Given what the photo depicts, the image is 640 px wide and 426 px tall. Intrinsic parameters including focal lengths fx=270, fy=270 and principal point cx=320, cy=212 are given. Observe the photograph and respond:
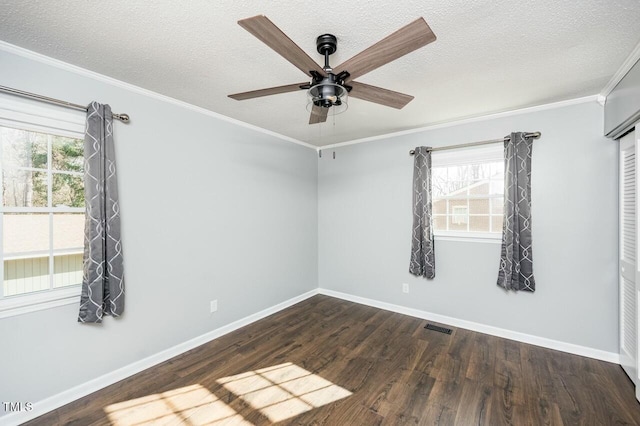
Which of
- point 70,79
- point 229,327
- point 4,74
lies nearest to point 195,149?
point 70,79

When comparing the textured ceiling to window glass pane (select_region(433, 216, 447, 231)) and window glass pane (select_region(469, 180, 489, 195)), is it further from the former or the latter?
window glass pane (select_region(433, 216, 447, 231))

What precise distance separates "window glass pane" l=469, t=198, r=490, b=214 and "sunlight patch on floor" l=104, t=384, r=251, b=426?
3.11 meters

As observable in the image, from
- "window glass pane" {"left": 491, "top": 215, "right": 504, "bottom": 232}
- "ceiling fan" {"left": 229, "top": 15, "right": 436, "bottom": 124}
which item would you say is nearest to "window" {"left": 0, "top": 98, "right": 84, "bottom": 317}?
"ceiling fan" {"left": 229, "top": 15, "right": 436, "bottom": 124}

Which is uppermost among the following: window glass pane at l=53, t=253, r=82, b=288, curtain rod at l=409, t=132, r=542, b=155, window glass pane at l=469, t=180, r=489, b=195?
curtain rod at l=409, t=132, r=542, b=155

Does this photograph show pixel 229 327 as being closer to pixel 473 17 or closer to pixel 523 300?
pixel 523 300

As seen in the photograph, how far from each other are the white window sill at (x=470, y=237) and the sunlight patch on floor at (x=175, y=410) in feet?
9.23

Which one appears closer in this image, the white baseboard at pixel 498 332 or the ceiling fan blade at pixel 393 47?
the ceiling fan blade at pixel 393 47

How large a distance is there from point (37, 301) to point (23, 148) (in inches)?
42.1

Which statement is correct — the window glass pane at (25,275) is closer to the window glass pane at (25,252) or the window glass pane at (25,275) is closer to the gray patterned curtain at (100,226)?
the window glass pane at (25,252)

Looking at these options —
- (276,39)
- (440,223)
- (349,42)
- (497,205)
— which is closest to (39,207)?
(276,39)

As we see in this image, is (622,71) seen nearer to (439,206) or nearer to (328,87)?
(439,206)

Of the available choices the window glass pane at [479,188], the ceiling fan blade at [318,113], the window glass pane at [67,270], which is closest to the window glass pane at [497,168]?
the window glass pane at [479,188]

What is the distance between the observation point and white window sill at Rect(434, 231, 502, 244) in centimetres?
306

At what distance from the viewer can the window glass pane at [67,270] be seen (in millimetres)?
2020
